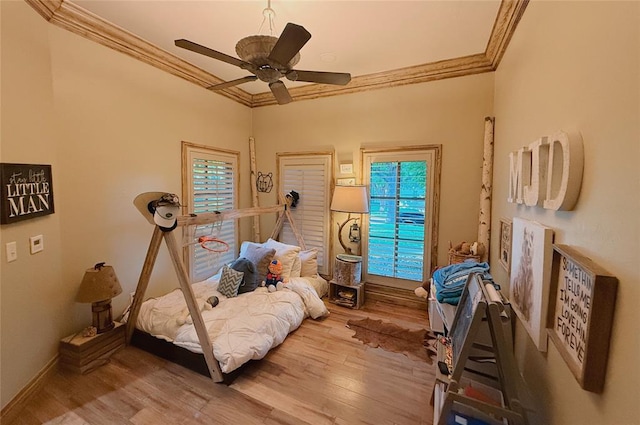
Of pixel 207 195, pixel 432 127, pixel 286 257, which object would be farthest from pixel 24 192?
pixel 432 127

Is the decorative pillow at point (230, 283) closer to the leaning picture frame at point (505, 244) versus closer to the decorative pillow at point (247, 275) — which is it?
the decorative pillow at point (247, 275)

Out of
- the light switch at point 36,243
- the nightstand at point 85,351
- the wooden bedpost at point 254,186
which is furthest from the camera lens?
the wooden bedpost at point 254,186

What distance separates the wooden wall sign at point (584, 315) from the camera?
841 millimetres

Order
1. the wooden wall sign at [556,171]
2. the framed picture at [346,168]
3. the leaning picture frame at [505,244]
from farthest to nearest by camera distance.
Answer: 1. the framed picture at [346,168]
2. the leaning picture frame at [505,244]
3. the wooden wall sign at [556,171]

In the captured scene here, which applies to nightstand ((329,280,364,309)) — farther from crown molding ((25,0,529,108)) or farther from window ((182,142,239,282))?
crown molding ((25,0,529,108))

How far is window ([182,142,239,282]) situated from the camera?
3.43 meters

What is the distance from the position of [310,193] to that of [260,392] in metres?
2.64

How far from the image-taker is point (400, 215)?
3479mm

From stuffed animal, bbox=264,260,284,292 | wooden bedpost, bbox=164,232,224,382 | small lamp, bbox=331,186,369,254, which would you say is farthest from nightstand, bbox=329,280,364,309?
wooden bedpost, bbox=164,232,224,382

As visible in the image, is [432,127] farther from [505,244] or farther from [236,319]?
[236,319]

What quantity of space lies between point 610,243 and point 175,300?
325cm

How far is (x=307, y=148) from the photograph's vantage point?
4.05 meters

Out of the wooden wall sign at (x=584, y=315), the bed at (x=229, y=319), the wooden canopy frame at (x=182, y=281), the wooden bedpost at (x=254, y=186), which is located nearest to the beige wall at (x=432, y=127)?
the wooden bedpost at (x=254, y=186)

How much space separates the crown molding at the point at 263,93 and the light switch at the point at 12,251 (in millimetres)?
1729
